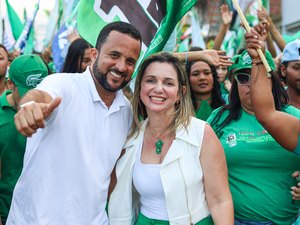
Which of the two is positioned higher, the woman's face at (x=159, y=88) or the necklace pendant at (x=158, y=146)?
the woman's face at (x=159, y=88)

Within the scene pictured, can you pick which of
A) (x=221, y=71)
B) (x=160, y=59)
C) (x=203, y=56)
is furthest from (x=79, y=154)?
(x=221, y=71)


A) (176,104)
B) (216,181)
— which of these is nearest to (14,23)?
(176,104)

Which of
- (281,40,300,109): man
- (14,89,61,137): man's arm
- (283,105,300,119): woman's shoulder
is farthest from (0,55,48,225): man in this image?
(281,40,300,109): man

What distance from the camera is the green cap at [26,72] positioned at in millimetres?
3787

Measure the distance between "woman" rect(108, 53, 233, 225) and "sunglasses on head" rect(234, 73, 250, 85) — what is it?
539 millimetres

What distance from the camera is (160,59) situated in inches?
125

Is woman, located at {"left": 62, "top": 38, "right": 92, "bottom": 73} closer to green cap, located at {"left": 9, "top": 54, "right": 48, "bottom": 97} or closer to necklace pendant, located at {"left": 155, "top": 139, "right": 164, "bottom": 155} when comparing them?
green cap, located at {"left": 9, "top": 54, "right": 48, "bottom": 97}

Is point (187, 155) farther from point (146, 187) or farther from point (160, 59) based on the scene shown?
point (160, 59)

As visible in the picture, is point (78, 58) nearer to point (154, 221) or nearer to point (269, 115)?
point (154, 221)

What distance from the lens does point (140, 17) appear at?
13.4 ft

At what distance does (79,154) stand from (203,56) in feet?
5.28

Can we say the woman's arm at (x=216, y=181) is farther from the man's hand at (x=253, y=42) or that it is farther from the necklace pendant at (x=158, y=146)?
the man's hand at (x=253, y=42)

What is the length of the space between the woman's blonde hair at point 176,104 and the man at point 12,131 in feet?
3.11

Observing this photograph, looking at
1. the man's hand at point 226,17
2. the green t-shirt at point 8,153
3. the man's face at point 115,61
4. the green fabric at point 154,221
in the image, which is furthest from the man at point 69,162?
the man's hand at point 226,17
